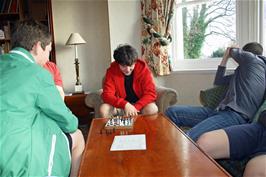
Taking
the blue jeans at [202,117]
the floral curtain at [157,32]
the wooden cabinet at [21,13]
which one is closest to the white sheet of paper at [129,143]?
the blue jeans at [202,117]

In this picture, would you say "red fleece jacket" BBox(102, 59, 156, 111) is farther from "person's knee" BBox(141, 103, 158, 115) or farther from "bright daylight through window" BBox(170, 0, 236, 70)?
"bright daylight through window" BBox(170, 0, 236, 70)

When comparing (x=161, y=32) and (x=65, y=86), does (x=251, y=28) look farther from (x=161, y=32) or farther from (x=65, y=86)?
(x=65, y=86)

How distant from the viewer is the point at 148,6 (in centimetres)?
334

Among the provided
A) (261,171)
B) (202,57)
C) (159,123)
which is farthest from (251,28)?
(261,171)

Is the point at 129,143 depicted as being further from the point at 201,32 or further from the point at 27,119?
the point at 201,32

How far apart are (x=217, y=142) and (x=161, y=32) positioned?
201 cm

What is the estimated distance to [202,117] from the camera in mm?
2195

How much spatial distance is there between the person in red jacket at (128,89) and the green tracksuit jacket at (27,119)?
116cm

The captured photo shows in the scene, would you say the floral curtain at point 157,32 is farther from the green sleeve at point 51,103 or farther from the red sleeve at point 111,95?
the green sleeve at point 51,103

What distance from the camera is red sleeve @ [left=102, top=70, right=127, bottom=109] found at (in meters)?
2.47

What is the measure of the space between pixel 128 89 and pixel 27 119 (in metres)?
1.55

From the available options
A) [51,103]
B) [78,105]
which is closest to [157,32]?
[78,105]

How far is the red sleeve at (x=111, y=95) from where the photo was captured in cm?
247

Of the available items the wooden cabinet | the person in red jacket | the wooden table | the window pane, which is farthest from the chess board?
the wooden cabinet
